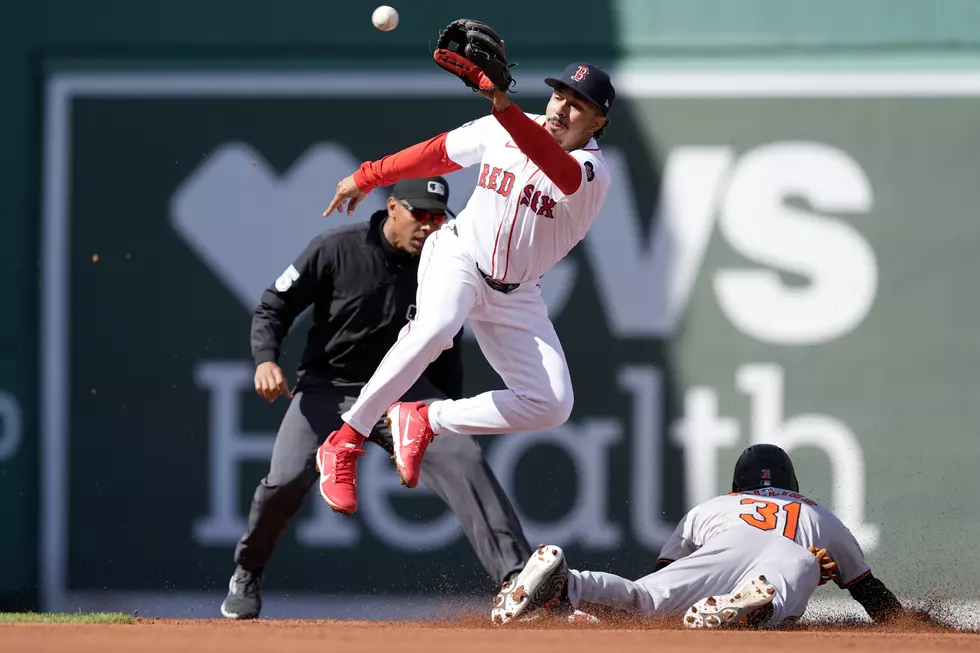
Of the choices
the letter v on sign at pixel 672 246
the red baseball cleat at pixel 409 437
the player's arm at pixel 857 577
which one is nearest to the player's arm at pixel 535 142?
the red baseball cleat at pixel 409 437

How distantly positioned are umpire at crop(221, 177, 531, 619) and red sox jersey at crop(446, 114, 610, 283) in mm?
804

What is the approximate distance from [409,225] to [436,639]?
2026 mm

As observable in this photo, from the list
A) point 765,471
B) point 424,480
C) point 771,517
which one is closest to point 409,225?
point 424,480

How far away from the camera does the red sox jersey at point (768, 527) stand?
513 centimetres

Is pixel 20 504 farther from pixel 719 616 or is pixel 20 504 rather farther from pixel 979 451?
pixel 979 451

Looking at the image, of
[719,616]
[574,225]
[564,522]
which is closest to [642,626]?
[719,616]

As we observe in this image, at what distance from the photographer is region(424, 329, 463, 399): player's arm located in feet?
19.0

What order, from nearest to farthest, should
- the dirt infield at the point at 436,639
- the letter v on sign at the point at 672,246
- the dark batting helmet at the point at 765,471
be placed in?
the dirt infield at the point at 436,639, the dark batting helmet at the point at 765,471, the letter v on sign at the point at 672,246

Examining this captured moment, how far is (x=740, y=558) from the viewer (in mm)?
5066

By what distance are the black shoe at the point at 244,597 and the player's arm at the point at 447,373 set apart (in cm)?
101

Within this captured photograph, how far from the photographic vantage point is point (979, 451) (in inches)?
264

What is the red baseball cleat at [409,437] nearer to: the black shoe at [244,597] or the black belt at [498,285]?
the black belt at [498,285]

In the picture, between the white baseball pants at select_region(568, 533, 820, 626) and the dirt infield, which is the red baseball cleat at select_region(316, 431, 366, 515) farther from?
the white baseball pants at select_region(568, 533, 820, 626)

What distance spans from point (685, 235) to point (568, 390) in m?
2.06
